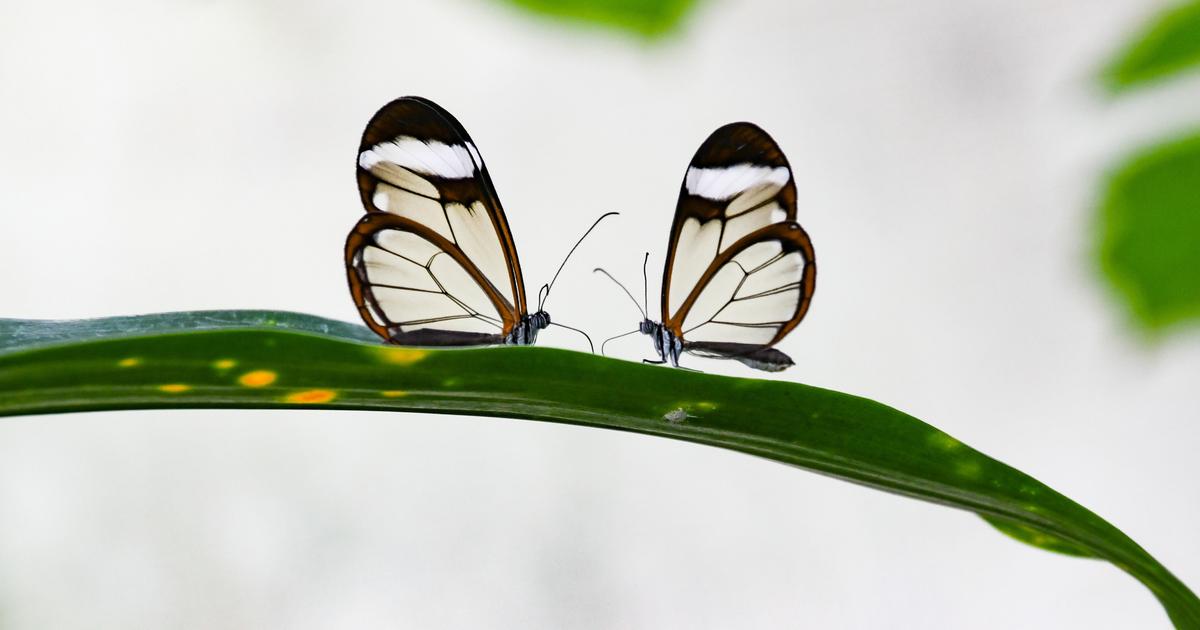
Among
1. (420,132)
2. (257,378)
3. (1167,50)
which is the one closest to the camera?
(257,378)

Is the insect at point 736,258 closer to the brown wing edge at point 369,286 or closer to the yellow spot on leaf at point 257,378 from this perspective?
the brown wing edge at point 369,286

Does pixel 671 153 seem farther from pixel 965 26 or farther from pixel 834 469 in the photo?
pixel 834 469

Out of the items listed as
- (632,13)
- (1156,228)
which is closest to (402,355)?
Answer: (632,13)

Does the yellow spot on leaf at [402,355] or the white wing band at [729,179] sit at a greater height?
the white wing band at [729,179]

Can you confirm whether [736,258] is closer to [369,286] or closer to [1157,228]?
[369,286]

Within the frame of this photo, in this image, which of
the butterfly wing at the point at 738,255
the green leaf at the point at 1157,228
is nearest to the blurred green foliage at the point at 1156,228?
the green leaf at the point at 1157,228

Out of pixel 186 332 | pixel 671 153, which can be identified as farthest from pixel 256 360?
pixel 671 153

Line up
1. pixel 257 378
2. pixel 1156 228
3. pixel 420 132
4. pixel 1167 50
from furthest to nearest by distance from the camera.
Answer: pixel 1156 228 → pixel 1167 50 → pixel 420 132 → pixel 257 378
